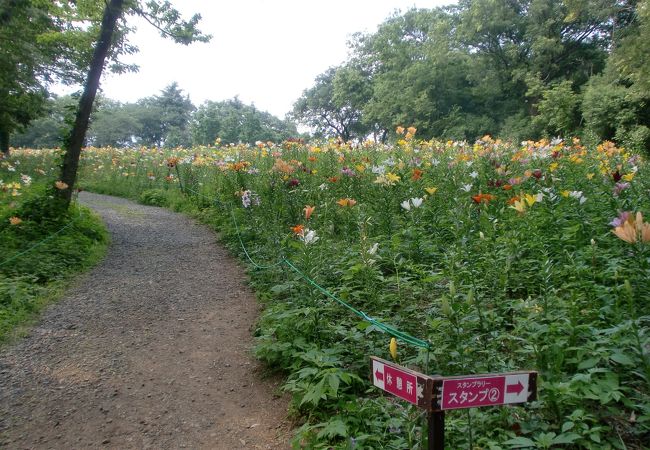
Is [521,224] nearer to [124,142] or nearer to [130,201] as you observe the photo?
[130,201]

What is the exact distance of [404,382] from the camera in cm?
137

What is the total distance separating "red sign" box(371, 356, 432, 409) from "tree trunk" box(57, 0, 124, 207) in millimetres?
6721

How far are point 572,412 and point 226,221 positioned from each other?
20.0ft

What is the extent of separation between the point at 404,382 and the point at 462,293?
185 centimetres

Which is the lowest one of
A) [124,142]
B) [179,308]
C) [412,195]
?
[179,308]

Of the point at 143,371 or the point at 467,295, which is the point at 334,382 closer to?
the point at 467,295

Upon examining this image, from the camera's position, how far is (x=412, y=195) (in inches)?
201

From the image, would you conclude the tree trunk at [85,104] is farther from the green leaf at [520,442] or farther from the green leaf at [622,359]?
the green leaf at [622,359]

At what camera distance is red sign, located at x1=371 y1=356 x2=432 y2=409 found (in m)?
1.30

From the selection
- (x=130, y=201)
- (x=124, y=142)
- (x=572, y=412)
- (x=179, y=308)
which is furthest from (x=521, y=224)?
(x=124, y=142)

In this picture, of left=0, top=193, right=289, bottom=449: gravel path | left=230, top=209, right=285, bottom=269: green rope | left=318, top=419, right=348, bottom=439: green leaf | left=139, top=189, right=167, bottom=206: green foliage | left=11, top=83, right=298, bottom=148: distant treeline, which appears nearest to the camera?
left=318, top=419, right=348, bottom=439: green leaf

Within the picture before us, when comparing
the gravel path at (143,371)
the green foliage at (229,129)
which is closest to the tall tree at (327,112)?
the green foliage at (229,129)

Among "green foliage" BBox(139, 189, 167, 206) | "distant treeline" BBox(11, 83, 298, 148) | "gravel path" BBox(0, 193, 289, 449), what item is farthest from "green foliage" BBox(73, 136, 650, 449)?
"distant treeline" BBox(11, 83, 298, 148)

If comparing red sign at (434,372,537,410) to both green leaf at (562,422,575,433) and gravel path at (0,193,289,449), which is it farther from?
gravel path at (0,193,289,449)
